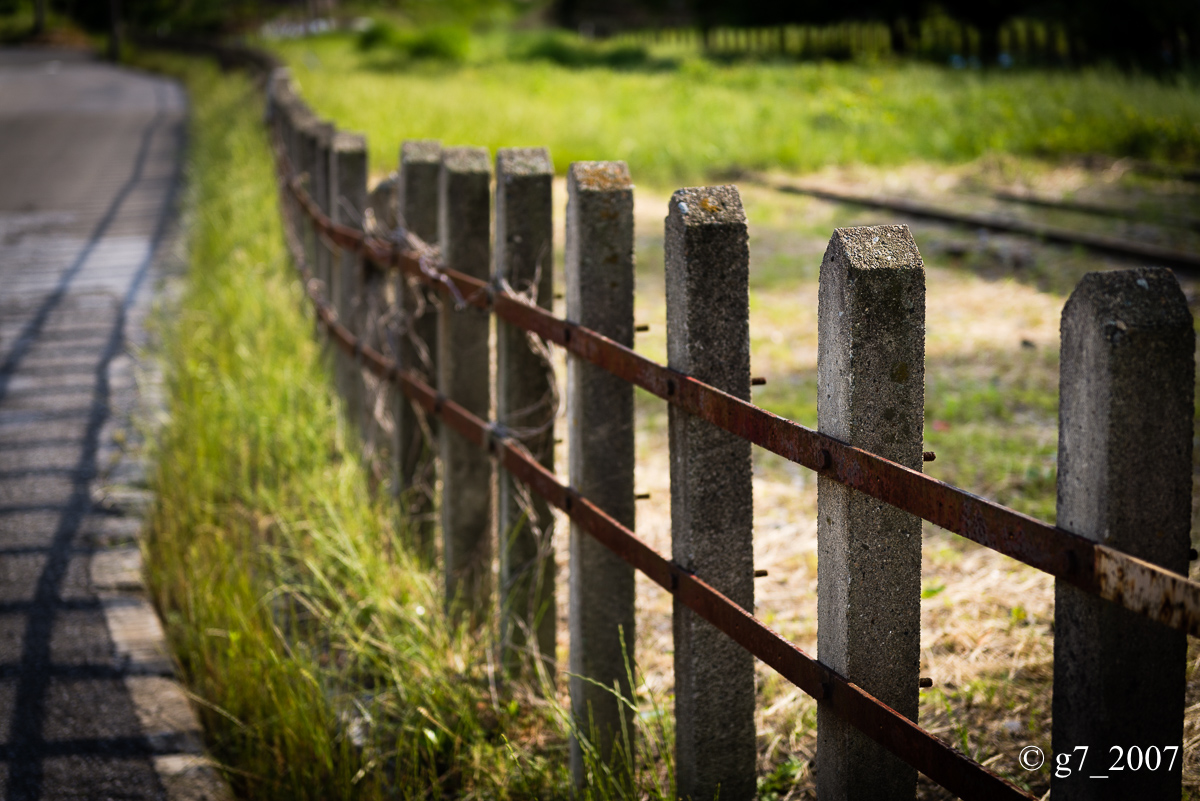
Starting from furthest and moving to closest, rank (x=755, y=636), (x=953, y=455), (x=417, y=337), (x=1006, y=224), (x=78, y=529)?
(x=1006, y=224)
(x=953, y=455)
(x=78, y=529)
(x=417, y=337)
(x=755, y=636)

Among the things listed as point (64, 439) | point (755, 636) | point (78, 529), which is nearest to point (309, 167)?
point (64, 439)

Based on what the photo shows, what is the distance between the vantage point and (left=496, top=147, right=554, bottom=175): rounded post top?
2.49m

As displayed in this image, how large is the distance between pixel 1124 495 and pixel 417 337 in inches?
94.9

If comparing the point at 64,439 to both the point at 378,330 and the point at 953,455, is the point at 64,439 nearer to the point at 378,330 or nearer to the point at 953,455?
the point at 378,330

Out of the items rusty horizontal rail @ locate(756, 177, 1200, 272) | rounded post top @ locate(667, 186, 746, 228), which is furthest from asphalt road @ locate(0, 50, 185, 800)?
rusty horizontal rail @ locate(756, 177, 1200, 272)

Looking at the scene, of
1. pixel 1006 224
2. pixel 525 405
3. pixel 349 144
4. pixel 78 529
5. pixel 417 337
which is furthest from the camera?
pixel 1006 224

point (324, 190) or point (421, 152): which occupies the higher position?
point (421, 152)

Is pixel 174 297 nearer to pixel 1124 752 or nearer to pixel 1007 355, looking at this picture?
pixel 1007 355

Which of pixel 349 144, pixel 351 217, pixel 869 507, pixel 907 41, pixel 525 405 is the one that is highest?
pixel 907 41

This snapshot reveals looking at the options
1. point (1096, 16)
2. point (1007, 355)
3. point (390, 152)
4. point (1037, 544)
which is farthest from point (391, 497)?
point (1096, 16)

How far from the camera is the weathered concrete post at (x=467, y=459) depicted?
114 inches

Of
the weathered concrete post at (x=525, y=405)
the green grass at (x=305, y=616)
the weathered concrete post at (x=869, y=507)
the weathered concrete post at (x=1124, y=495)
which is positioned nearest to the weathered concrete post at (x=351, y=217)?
the green grass at (x=305, y=616)

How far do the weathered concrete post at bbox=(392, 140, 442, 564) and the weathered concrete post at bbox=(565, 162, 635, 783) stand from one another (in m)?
1.05

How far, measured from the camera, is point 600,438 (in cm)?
227
